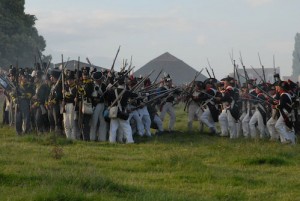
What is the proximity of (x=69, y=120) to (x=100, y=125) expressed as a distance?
0.99 m

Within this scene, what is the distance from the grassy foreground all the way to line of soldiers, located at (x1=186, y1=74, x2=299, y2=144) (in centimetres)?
93

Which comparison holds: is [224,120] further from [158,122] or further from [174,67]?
[174,67]

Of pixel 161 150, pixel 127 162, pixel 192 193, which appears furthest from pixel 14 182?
pixel 161 150

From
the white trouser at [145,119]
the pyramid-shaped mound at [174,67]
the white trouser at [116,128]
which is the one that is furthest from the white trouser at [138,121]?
the pyramid-shaped mound at [174,67]

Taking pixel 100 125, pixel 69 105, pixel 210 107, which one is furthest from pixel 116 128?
pixel 210 107

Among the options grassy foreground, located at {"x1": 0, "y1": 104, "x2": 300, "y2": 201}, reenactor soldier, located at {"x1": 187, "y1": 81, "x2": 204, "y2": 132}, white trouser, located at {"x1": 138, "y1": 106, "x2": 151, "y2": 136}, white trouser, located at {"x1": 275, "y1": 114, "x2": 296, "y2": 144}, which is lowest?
grassy foreground, located at {"x1": 0, "y1": 104, "x2": 300, "y2": 201}

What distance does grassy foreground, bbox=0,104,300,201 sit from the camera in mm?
9000

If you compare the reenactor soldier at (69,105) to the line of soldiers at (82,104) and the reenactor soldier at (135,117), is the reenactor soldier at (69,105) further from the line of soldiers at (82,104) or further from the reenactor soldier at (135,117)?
the reenactor soldier at (135,117)

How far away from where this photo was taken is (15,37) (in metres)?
48.8

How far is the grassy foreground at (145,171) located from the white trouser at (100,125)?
1165 millimetres

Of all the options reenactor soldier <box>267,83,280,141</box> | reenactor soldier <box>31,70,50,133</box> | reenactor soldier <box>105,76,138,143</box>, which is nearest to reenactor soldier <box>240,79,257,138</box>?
reenactor soldier <box>267,83,280,141</box>

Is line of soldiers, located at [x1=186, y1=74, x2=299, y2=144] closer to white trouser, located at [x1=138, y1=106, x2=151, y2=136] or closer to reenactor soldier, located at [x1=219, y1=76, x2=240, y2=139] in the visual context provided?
reenactor soldier, located at [x1=219, y1=76, x2=240, y2=139]

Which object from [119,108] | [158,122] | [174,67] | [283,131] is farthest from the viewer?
[174,67]

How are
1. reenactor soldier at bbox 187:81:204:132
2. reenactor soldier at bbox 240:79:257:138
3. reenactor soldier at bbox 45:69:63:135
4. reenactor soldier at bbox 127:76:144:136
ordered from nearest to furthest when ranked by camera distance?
reenactor soldier at bbox 45:69:63:135 → reenactor soldier at bbox 127:76:144:136 → reenactor soldier at bbox 240:79:257:138 → reenactor soldier at bbox 187:81:204:132
